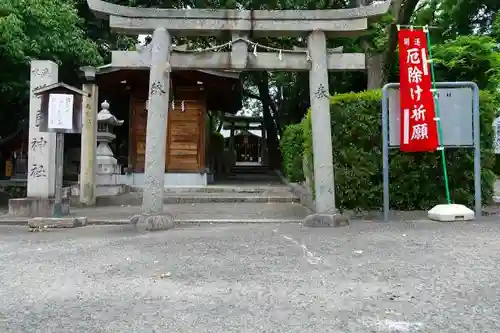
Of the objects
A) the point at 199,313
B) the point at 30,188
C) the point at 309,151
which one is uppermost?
the point at 309,151

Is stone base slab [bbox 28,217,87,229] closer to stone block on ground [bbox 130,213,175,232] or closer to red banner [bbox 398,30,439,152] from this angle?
stone block on ground [bbox 130,213,175,232]

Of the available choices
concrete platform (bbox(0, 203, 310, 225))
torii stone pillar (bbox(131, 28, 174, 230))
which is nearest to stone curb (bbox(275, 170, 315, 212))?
concrete platform (bbox(0, 203, 310, 225))

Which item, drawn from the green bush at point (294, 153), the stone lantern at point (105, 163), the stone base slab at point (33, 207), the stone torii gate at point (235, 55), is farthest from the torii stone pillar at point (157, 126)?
the green bush at point (294, 153)

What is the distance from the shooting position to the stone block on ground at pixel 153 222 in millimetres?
7254

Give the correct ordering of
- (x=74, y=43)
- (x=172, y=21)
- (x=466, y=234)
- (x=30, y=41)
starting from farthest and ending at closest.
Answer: (x=74, y=43) < (x=30, y=41) < (x=172, y=21) < (x=466, y=234)

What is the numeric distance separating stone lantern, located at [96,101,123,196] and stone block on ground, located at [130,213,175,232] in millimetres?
5065

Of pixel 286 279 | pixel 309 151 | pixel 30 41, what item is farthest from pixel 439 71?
pixel 286 279

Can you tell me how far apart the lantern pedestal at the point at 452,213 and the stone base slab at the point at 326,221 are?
57.8 inches

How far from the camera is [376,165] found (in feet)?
26.3

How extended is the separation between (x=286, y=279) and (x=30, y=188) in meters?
6.66

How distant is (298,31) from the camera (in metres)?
7.78

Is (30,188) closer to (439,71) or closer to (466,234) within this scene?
(466,234)

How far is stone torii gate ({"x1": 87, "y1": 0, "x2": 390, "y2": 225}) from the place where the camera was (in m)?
7.53

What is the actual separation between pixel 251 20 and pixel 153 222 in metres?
3.66
